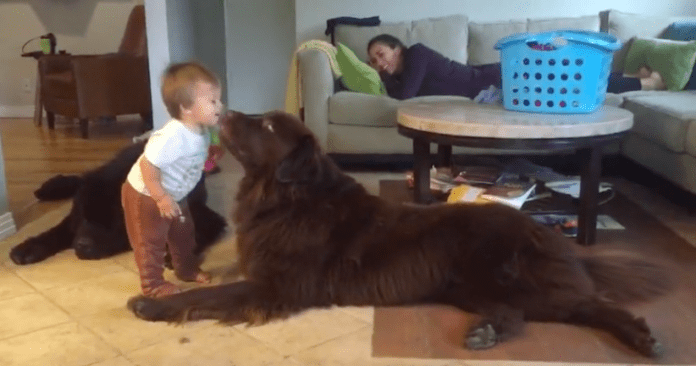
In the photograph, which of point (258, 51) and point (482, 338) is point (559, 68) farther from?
point (258, 51)

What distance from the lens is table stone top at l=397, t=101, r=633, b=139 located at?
2469 millimetres

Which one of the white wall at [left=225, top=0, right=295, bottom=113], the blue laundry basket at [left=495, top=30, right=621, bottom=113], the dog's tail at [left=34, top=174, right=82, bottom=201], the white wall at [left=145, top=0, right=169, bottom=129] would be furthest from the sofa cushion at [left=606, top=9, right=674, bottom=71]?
the dog's tail at [left=34, top=174, right=82, bottom=201]

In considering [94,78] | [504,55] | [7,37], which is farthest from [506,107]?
[7,37]

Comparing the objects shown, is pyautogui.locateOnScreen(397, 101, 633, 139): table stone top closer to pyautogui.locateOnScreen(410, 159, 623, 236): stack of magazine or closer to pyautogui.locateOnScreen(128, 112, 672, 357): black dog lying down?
pyautogui.locateOnScreen(410, 159, 623, 236): stack of magazine

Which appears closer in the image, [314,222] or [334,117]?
[314,222]

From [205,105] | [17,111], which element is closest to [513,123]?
[205,105]

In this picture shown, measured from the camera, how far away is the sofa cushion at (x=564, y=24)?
4.51 m

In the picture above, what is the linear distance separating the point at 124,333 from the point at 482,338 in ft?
3.24

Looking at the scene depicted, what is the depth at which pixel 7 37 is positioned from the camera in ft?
21.9

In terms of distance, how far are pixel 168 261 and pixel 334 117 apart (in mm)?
1741

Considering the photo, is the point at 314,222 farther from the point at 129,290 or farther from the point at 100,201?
the point at 100,201

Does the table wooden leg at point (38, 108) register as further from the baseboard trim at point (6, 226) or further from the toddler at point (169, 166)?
the toddler at point (169, 166)

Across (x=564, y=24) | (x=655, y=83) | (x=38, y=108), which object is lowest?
(x=38, y=108)

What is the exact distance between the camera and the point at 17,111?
679cm
